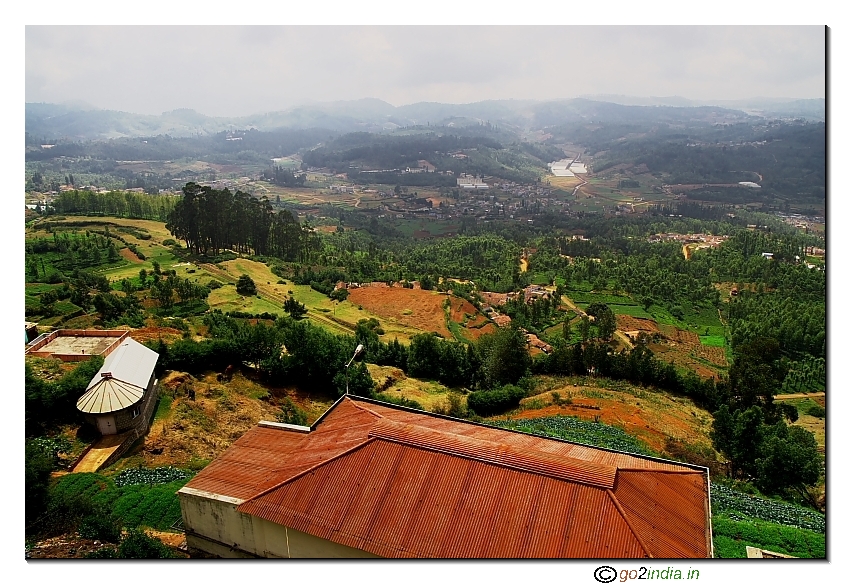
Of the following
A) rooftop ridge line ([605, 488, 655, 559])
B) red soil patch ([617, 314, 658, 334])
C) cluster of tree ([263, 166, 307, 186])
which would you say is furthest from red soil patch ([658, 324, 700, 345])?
cluster of tree ([263, 166, 307, 186])

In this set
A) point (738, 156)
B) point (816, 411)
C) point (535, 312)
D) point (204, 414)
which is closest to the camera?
point (204, 414)

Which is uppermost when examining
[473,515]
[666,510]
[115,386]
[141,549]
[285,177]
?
[285,177]

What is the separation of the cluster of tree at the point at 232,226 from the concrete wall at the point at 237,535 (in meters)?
30.2

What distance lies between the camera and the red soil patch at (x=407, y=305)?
3194 centimetres

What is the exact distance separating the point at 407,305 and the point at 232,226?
1390 centimetres

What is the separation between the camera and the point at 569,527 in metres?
6.99

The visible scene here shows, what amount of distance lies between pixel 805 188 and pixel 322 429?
9606 centimetres

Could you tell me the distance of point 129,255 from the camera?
34594mm

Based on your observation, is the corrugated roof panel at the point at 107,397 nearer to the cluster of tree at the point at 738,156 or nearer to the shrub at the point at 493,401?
the shrub at the point at 493,401

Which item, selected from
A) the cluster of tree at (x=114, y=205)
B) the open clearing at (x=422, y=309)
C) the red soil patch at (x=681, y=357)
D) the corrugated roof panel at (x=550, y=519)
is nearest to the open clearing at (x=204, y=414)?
the corrugated roof panel at (x=550, y=519)

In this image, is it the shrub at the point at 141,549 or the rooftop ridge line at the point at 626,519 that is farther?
the shrub at the point at 141,549

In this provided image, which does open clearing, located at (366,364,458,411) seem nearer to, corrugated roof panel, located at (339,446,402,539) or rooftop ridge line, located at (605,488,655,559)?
corrugated roof panel, located at (339,446,402,539)

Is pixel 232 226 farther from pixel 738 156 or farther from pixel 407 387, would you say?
pixel 738 156

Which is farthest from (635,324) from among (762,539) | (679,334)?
(762,539)
